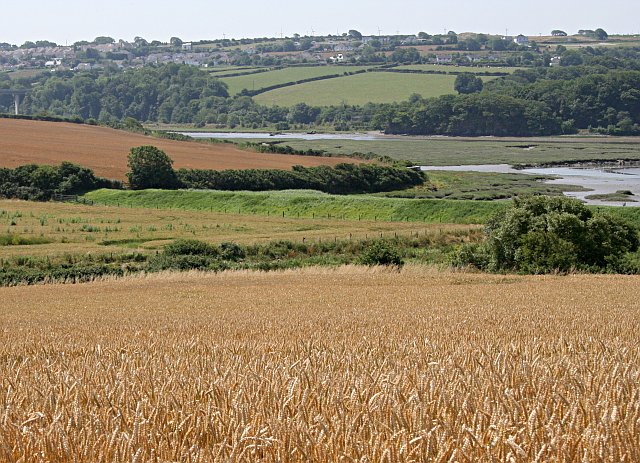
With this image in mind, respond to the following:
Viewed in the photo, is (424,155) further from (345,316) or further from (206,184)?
(345,316)

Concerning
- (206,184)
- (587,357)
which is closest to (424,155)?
(206,184)

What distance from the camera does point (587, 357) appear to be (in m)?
8.45

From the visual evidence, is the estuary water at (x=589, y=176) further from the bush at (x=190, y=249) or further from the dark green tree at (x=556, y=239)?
the bush at (x=190, y=249)

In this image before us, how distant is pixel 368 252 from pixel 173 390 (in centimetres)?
3950

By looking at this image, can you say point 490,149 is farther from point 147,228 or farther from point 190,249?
point 190,249

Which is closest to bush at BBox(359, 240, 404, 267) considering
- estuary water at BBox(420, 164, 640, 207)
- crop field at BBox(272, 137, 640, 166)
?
estuary water at BBox(420, 164, 640, 207)

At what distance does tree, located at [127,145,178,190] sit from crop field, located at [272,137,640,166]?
144ft

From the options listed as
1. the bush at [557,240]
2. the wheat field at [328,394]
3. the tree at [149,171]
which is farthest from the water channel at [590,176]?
the wheat field at [328,394]

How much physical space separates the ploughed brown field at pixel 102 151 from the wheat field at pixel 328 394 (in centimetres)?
8163

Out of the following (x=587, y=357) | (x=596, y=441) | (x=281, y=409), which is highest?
(x=596, y=441)

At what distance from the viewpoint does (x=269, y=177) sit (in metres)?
95.9

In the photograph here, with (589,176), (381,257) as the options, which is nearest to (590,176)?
(589,176)

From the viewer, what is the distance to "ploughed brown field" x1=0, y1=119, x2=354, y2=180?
318ft

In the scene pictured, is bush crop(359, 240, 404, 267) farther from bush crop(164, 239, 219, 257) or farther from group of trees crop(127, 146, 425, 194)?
group of trees crop(127, 146, 425, 194)
